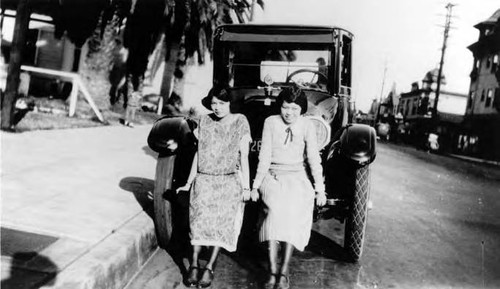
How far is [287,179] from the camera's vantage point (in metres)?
3.67

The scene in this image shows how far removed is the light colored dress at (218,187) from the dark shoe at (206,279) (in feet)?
0.73

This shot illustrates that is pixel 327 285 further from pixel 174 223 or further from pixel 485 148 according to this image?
pixel 485 148

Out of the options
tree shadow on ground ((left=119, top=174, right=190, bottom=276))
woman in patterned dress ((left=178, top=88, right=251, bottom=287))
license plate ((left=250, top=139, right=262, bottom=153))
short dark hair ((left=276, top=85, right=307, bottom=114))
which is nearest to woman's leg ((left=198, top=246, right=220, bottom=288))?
woman in patterned dress ((left=178, top=88, right=251, bottom=287))

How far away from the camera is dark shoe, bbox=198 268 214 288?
11.5 ft

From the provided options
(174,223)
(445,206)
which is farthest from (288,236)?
(445,206)

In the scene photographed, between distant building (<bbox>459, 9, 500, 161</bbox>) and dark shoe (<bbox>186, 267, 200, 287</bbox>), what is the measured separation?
3056cm

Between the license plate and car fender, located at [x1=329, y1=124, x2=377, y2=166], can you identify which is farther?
the license plate

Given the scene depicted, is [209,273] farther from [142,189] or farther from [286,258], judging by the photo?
[142,189]

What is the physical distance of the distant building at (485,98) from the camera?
106 ft

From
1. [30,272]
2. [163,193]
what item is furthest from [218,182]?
[30,272]

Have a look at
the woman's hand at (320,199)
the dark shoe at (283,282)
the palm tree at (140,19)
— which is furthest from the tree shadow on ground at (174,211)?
the palm tree at (140,19)

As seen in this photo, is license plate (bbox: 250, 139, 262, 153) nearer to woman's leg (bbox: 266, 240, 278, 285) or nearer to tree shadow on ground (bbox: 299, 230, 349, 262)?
tree shadow on ground (bbox: 299, 230, 349, 262)

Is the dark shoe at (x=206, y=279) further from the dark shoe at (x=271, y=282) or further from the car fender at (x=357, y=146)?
the car fender at (x=357, y=146)

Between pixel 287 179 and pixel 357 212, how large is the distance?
3.57 feet
